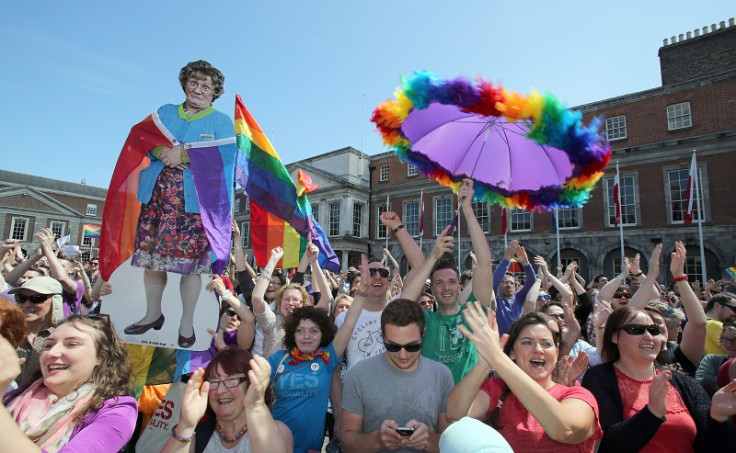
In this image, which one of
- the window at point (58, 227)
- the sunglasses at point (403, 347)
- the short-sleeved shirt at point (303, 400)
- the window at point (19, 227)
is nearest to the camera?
the sunglasses at point (403, 347)

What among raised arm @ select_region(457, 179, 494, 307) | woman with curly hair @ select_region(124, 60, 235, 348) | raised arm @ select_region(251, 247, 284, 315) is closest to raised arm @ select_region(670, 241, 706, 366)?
raised arm @ select_region(457, 179, 494, 307)

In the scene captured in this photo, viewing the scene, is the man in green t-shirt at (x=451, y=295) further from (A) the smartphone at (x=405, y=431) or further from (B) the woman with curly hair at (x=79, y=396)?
(B) the woman with curly hair at (x=79, y=396)

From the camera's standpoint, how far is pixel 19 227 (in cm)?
3725

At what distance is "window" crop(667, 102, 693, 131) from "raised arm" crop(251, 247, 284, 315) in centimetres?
2123

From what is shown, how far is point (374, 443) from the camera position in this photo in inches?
85.2

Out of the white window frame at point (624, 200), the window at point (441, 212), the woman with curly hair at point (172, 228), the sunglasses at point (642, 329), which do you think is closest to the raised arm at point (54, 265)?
the woman with curly hair at point (172, 228)

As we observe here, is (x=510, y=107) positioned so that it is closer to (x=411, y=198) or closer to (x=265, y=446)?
(x=265, y=446)

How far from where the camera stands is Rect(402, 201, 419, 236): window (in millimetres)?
26234

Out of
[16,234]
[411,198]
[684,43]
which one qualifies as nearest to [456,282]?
[411,198]

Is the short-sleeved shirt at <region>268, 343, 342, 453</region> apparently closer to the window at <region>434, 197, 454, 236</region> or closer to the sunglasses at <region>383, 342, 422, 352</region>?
the sunglasses at <region>383, 342, 422, 352</region>

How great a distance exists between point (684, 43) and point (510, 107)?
2650 cm

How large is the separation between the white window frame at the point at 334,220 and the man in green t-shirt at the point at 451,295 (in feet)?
84.4

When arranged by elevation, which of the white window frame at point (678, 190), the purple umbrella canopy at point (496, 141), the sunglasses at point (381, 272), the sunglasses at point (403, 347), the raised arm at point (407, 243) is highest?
the white window frame at point (678, 190)

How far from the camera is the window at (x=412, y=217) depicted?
26.2 m
